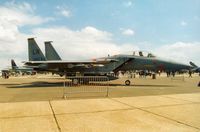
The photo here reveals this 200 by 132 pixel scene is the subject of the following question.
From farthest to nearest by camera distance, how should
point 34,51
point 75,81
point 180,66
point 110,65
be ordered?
1. point 34,51
2. point 110,65
3. point 180,66
4. point 75,81

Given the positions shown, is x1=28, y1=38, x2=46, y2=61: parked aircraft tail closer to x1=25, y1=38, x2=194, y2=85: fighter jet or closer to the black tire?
x1=25, y1=38, x2=194, y2=85: fighter jet

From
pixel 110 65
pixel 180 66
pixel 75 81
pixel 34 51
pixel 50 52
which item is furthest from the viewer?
pixel 50 52

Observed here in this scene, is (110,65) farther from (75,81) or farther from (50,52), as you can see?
(50,52)

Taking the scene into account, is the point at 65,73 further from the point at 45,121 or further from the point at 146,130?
the point at 146,130

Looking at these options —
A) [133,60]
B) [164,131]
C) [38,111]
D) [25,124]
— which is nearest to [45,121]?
[25,124]

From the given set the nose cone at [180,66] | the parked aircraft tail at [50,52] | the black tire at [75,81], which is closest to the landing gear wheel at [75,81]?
the black tire at [75,81]

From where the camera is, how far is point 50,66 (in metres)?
18.1

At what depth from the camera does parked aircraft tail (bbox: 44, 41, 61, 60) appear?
73.3 ft

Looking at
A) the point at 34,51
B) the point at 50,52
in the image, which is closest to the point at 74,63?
the point at 50,52

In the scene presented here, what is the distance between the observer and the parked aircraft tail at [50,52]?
22344 millimetres

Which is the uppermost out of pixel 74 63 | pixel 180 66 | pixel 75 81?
pixel 74 63

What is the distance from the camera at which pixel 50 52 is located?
22391 mm

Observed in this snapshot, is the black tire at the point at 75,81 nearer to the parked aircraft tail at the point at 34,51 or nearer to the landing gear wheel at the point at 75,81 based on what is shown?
the landing gear wheel at the point at 75,81

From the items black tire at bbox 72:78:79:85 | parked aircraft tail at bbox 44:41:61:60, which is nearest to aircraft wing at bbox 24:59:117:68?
black tire at bbox 72:78:79:85
